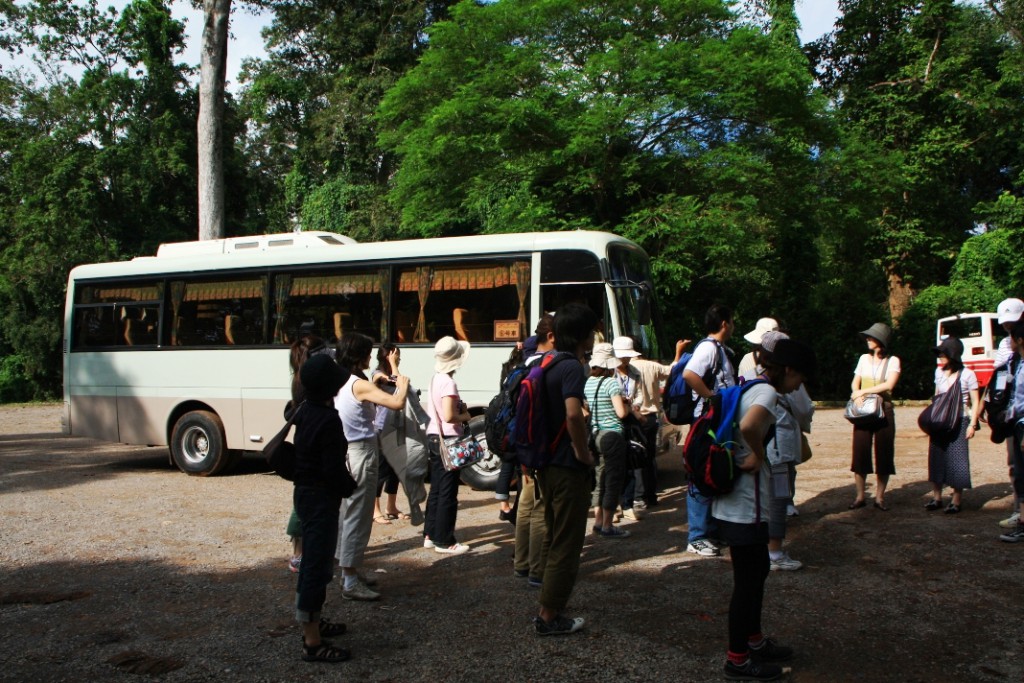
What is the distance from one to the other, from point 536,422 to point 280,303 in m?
7.77

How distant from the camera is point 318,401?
4.78 meters

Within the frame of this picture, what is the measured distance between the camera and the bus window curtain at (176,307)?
1248cm

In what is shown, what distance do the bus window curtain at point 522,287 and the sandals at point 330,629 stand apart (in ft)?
18.9

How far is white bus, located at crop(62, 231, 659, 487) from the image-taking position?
1052 centimetres

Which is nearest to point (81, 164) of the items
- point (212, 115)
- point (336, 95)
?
point (336, 95)

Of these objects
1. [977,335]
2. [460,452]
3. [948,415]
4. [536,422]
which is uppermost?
[977,335]

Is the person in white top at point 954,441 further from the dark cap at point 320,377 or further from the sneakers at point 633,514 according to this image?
the dark cap at point 320,377

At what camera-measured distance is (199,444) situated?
12.2m

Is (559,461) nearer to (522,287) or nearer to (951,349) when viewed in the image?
(951,349)

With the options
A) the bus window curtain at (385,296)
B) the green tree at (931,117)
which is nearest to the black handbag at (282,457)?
the bus window curtain at (385,296)

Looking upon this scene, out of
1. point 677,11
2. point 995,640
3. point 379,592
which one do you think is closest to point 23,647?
point 379,592

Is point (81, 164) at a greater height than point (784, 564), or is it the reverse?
point (81, 164)

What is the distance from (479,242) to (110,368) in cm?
605

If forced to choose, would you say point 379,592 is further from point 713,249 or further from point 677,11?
point 677,11
